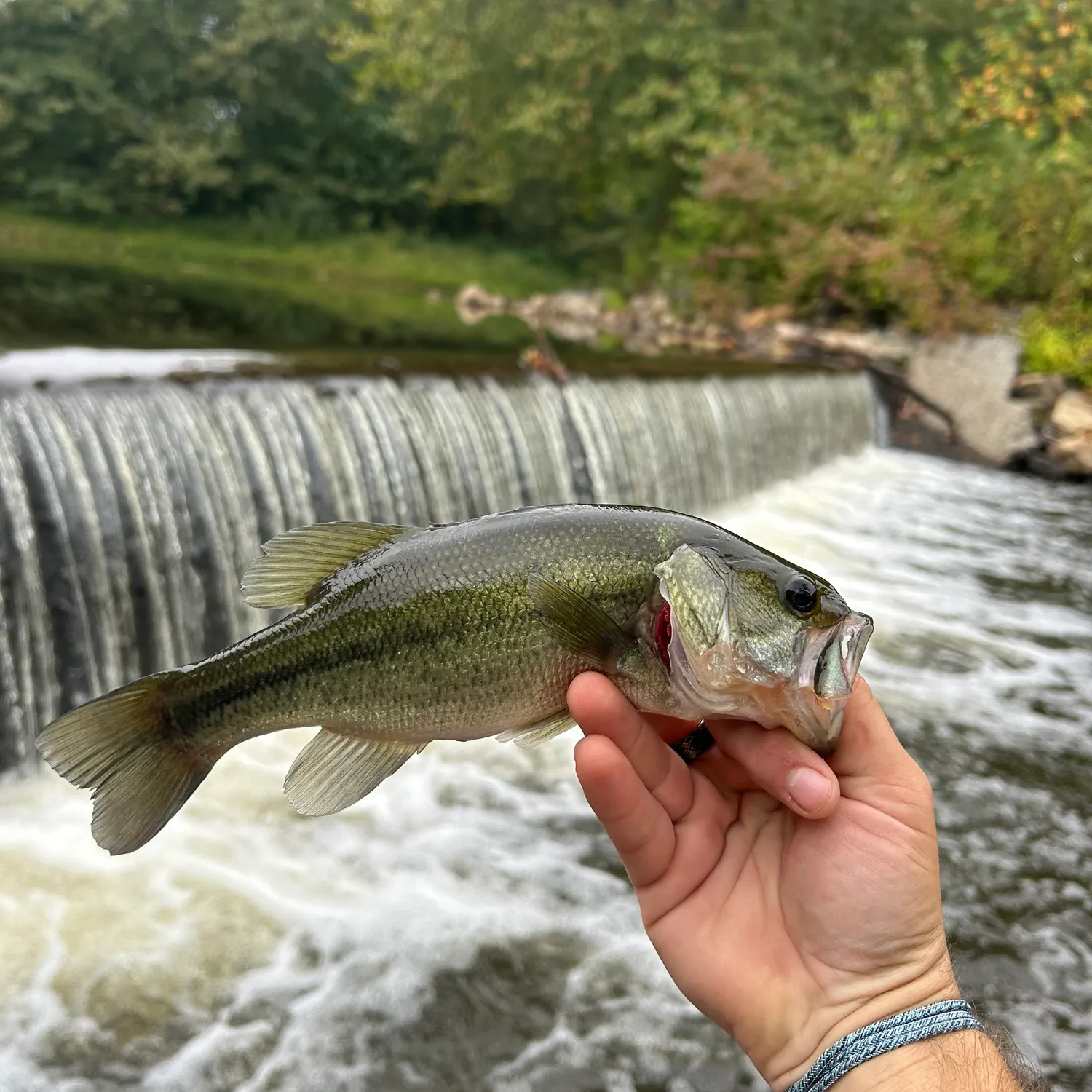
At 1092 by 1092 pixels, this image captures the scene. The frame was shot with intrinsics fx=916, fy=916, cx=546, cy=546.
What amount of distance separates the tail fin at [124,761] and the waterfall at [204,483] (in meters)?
3.42

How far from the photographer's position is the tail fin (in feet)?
6.48

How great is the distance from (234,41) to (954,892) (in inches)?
1457

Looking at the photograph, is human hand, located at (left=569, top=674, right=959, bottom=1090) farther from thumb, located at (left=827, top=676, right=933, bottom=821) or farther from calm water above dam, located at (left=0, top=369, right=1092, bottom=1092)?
calm water above dam, located at (left=0, top=369, right=1092, bottom=1092)

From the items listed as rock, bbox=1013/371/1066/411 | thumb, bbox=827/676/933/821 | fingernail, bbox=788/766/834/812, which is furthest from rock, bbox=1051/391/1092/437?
fingernail, bbox=788/766/834/812

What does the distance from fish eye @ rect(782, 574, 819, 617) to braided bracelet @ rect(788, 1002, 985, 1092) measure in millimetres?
901

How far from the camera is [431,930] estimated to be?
157 inches

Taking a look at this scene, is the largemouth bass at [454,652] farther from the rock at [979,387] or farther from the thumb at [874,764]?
the rock at [979,387]

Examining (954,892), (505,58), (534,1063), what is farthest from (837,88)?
(534,1063)

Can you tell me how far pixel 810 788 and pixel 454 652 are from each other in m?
0.78

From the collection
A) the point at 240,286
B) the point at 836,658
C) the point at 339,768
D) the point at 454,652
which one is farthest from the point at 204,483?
the point at 240,286

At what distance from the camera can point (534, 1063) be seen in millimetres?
3418

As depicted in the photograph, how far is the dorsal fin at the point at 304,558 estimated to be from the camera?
6.68 ft

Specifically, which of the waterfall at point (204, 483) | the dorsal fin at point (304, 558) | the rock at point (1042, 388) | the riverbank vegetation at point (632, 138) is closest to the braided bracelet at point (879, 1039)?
the dorsal fin at point (304, 558)

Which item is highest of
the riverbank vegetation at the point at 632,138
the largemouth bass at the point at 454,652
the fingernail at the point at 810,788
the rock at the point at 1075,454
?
the riverbank vegetation at the point at 632,138
